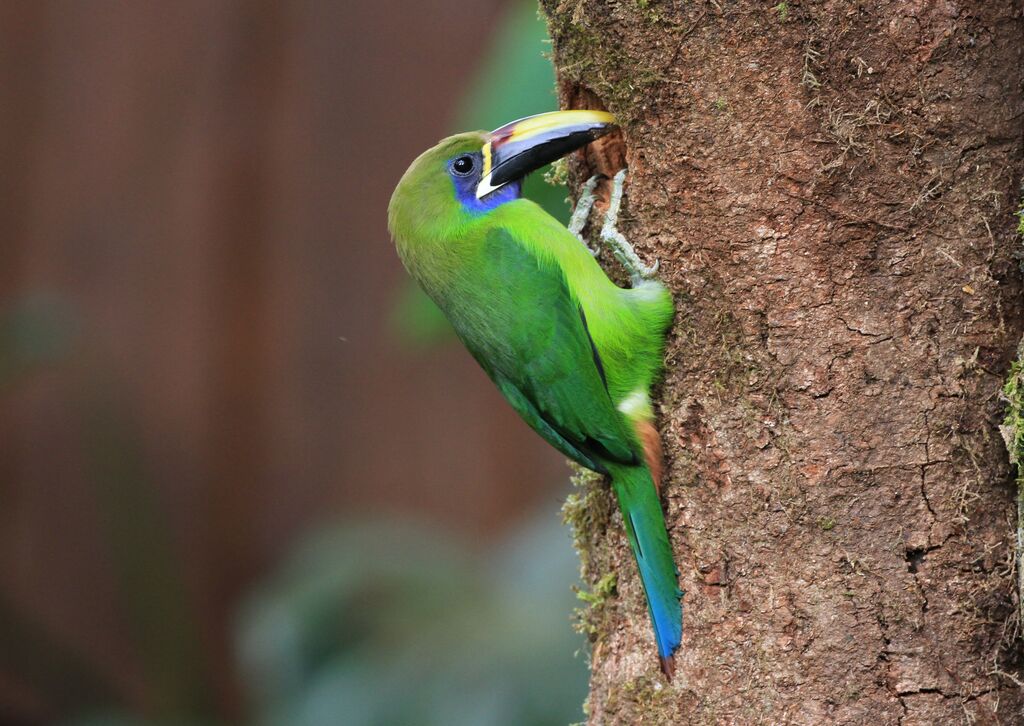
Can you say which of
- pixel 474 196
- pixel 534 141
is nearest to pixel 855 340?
pixel 534 141

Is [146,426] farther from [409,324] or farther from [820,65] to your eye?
[820,65]

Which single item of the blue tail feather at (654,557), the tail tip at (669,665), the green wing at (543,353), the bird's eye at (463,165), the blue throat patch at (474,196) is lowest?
the tail tip at (669,665)

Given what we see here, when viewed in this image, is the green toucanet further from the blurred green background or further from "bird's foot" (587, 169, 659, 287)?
the blurred green background

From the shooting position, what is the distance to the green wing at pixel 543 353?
214 centimetres

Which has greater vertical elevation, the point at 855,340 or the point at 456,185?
the point at 456,185

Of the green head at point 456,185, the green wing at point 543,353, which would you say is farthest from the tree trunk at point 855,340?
the green head at point 456,185

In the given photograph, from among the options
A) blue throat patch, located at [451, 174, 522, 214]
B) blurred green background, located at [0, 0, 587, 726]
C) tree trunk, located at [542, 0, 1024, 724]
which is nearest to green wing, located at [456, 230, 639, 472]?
blue throat patch, located at [451, 174, 522, 214]

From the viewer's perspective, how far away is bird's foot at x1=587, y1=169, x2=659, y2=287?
212 cm

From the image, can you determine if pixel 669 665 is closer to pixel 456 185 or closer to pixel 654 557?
pixel 654 557

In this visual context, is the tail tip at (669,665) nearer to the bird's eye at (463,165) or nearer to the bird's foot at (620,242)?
the bird's foot at (620,242)

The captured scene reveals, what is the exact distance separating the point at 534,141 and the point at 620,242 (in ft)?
1.01

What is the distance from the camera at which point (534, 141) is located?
2.28 meters

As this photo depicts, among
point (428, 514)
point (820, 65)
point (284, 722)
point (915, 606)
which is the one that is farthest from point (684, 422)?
point (428, 514)

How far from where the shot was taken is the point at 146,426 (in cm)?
489
